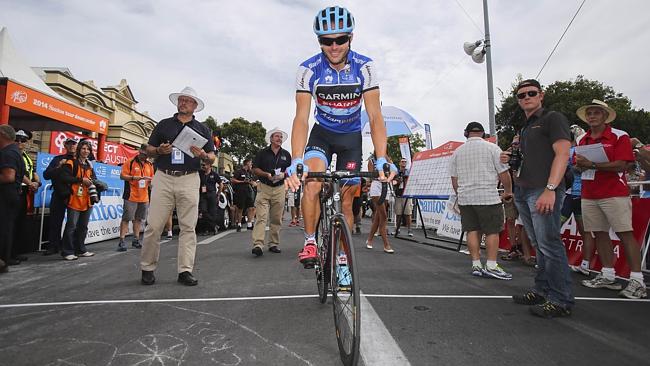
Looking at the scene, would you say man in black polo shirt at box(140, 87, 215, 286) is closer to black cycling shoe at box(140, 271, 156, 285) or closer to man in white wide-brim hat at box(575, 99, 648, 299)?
black cycling shoe at box(140, 271, 156, 285)

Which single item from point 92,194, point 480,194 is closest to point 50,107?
point 92,194

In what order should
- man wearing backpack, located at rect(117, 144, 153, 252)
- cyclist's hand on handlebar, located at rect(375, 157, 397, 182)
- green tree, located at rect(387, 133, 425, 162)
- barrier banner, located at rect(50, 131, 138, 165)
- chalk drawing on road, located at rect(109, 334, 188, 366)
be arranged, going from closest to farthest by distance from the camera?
chalk drawing on road, located at rect(109, 334, 188, 366) < cyclist's hand on handlebar, located at rect(375, 157, 397, 182) < man wearing backpack, located at rect(117, 144, 153, 252) < barrier banner, located at rect(50, 131, 138, 165) < green tree, located at rect(387, 133, 425, 162)

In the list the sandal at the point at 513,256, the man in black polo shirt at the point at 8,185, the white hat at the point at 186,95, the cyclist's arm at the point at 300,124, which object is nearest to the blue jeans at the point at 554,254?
the cyclist's arm at the point at 300,124

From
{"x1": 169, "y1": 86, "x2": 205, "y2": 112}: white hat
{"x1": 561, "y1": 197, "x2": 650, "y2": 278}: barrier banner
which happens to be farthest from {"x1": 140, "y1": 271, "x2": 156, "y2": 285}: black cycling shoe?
{"x1": 561, "y1": 197, "x2": 650, "y2": 278}: barrier banner

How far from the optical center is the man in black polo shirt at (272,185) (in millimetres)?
6875

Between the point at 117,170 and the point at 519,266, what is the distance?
9.24m

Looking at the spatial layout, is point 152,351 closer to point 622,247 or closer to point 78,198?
point 78,198

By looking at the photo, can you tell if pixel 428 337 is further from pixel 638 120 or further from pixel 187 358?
pixel 638 120

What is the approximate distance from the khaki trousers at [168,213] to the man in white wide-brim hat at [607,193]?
4797mm

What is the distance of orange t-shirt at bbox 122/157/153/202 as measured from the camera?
24.0 feet

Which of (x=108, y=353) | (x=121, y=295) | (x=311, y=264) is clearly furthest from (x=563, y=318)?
(x=121, y=295)

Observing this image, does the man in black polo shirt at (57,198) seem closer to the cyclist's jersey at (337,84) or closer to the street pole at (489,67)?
the cyclist's jersey at (337,84)

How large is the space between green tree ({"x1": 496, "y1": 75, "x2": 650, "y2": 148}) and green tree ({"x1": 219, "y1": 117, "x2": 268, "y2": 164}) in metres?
35.9

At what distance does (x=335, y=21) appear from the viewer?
3.07 m
